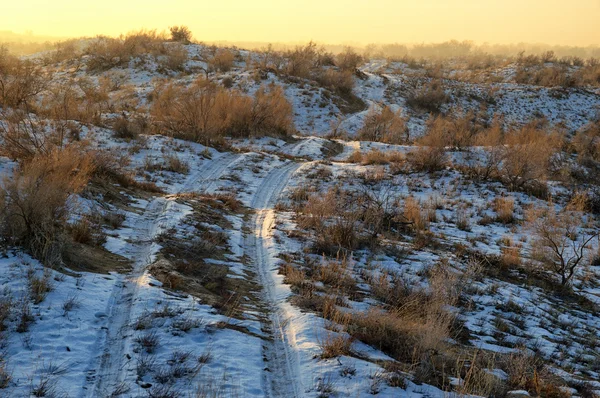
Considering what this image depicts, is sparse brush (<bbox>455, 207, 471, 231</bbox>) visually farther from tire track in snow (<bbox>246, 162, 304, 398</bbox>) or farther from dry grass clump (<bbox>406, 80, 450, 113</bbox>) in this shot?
dry grass clump (<bbox>406, 80, 450, 113</bbox>)

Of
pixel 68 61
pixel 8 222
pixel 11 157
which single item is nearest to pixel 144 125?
pixel 11 157

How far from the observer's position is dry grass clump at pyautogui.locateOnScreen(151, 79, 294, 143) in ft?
50.8

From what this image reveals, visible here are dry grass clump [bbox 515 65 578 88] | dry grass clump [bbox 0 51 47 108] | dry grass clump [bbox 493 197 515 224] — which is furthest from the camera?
dry grass clump [bbox 515 65 578 88]

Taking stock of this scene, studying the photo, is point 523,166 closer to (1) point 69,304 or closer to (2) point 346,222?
(2) point 346,222

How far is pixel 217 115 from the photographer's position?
57.3ft

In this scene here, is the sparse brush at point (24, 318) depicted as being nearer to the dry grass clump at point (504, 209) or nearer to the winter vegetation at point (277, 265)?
the winter vegetation at point (277, 265)

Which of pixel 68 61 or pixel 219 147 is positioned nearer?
pixel 219 147

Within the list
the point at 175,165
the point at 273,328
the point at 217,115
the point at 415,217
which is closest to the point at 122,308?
the point at 273,328

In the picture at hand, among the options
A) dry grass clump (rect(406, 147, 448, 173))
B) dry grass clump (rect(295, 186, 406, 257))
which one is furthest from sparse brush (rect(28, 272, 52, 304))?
dry grass clump (rect(406, 147, 448, 173))

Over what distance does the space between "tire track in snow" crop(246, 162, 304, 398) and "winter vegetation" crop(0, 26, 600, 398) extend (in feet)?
0.08

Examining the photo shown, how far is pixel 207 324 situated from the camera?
4.41m

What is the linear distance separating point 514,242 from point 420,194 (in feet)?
11.5

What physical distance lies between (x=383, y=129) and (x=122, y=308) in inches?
810

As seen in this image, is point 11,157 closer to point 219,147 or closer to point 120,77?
point 219,147
